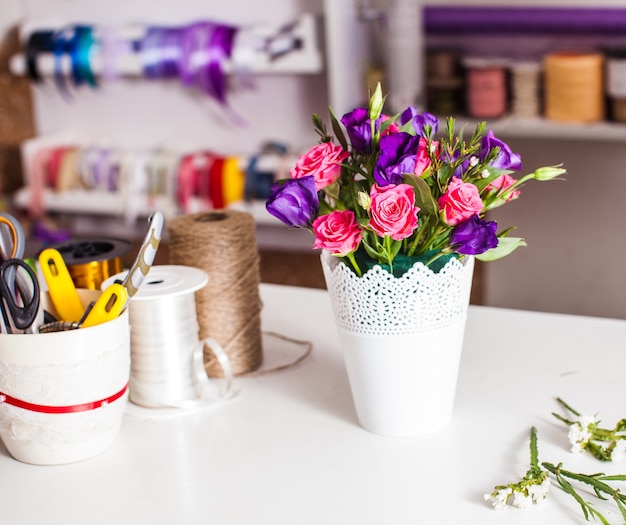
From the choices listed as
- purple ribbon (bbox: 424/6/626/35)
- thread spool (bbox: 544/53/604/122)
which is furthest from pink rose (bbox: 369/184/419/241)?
purple ribbon (bbox: 424/6/626/35)

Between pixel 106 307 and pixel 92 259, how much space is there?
0.52 ft

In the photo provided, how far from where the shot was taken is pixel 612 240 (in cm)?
242

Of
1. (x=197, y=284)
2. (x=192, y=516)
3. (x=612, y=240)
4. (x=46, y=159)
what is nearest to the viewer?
(x=192, y=516)

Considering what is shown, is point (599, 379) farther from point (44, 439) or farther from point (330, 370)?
point (44, 439)

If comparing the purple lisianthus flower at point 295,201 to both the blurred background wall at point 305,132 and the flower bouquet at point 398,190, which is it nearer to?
the flower bouquet at point 398,190

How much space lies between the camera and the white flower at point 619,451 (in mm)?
869

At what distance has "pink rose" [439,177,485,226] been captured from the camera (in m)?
0.83

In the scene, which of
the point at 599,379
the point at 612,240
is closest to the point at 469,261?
the point at 599,379

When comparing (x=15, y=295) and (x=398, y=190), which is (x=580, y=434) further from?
(x=15, y=295)

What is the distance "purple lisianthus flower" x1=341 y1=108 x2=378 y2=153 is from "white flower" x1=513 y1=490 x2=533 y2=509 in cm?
37

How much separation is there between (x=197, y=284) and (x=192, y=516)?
0.28 metres

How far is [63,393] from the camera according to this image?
901mm

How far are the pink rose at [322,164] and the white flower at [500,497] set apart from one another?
0.35 metres

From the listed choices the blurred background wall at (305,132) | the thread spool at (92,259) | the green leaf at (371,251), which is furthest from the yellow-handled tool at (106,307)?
the blurred background wall at (305,132)
